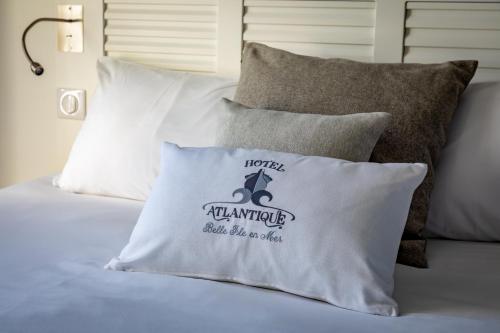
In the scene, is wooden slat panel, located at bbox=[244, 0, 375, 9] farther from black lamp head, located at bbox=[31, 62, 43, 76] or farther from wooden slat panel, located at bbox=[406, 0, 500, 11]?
black lamp head, located at bbox=[31, 62, 43, 76]

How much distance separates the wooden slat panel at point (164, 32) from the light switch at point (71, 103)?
18 cm

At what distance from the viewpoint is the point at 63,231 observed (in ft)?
5.12

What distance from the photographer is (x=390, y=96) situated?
1587 millimetres

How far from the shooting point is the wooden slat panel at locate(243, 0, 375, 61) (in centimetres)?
199

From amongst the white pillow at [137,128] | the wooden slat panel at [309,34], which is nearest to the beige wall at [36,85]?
the white pillow at [137,128]

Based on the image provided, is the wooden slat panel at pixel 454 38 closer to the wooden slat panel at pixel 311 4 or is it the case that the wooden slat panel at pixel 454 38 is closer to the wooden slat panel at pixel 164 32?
the wooden slat panel at pixel 311 4

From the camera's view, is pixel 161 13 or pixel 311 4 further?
pixel 161 13

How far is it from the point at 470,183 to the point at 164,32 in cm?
107

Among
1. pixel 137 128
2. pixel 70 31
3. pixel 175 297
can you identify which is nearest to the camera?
pixel 175 297

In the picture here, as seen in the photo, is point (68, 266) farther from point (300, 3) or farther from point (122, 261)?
point (300, 3)

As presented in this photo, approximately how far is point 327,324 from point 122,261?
425 millimetres

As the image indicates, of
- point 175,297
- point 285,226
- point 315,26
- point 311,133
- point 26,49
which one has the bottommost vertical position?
point 175,297

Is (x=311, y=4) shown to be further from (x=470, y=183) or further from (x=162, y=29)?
(x=470, y=183)

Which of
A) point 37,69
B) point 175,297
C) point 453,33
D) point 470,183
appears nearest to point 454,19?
point 453,33
